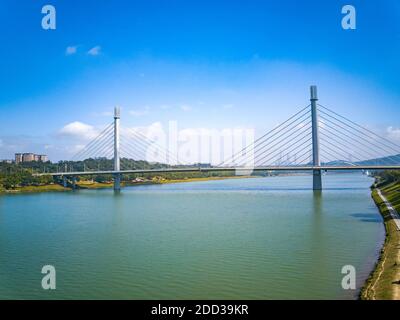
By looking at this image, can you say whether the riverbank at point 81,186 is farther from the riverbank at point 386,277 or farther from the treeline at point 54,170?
the riverbank at point 386,277

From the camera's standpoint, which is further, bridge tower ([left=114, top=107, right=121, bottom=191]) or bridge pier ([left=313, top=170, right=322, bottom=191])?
bridge tower ([left=114, top=107, right=121, bottom=191])

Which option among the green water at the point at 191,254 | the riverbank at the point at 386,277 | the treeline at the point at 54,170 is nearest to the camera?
the riverbank at the point at 386,277

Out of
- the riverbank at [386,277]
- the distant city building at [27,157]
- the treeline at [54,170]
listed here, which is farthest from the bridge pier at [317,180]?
the distant city building at [27,157]

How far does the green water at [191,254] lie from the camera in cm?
724

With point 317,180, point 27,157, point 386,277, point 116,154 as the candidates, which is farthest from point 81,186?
point 386,277

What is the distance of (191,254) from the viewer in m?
9.87

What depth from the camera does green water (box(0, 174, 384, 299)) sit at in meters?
7.24

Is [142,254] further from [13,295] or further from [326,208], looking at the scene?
[326,208]

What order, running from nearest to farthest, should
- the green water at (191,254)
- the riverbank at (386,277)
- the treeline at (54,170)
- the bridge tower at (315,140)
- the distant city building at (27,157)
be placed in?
the riverbank at (386,277) < the green water at (191,254) < the bridge tower at (315,140) < the treeline at (54,170) < the distant city building at (27,157)

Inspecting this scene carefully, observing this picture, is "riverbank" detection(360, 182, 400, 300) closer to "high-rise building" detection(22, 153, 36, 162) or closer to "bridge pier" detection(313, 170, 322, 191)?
"bridge pier" detection(313, 170, 322, 191)

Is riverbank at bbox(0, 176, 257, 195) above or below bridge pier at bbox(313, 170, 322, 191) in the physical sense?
below

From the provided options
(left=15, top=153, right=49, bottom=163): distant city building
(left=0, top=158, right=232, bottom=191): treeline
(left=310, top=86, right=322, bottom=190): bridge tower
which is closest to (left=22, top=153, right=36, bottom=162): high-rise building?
(left=15, top=153, right=49, bottom=163): distant city building

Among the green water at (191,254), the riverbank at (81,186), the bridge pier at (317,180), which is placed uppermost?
the bridge pier at (317,180)

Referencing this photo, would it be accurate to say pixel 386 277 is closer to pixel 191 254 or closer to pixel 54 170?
pixel 191 254
